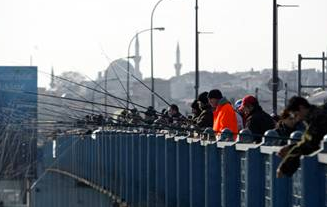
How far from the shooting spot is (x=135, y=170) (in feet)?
101

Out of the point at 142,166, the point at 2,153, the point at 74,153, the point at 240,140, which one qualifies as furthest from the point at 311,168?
→ the point at 2,153

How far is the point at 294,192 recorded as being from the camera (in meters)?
14.8

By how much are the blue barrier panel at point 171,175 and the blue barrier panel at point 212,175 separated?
403 cm

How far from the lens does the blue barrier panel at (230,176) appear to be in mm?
17891

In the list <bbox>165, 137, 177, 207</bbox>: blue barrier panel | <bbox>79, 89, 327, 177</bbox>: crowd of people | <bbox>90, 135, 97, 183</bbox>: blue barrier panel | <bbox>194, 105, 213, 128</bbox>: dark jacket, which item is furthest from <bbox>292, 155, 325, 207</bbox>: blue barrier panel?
<bbox>90, 135, 97, 183</bbox>: blue barrier panel

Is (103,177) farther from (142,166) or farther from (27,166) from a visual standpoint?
(27,166)

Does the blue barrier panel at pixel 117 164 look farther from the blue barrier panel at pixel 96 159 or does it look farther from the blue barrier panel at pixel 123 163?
the blue barrier panel at pixel 96 159

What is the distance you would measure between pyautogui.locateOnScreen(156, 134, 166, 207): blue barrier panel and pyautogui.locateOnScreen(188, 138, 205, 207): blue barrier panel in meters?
3.84

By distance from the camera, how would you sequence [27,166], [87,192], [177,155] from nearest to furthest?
[177,155], [87,192], [27,166]

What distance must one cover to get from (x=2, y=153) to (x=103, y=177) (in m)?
25.3

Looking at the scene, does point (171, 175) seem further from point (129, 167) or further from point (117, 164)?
point (117, 164)

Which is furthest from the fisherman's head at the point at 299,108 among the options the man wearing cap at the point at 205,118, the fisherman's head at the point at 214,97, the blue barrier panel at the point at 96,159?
the blue barrier panel at the point at 96,159

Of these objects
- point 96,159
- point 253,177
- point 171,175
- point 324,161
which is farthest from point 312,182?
point 96,159

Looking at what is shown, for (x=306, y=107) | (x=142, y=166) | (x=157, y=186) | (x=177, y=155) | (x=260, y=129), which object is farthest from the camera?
(x=142, y=166)
